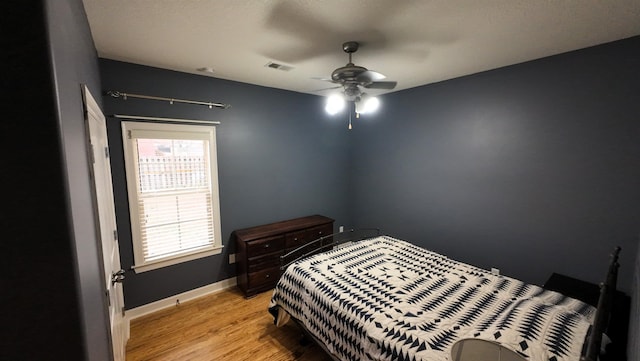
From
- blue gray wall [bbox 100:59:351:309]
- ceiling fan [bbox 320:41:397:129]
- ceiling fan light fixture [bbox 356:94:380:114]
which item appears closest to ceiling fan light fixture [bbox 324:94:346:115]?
ceiling fan [bbox 320:41:397:129]

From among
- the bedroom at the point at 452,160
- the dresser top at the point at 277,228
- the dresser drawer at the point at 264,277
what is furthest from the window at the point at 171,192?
the dresser drawer at the point at 264,277

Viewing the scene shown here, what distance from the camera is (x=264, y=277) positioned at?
128 inches

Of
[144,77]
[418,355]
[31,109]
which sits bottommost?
[418,355]

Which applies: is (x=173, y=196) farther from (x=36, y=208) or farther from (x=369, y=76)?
(x=369, y=76)

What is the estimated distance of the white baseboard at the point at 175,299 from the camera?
8.95 ft

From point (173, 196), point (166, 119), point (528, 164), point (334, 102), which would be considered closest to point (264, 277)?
point (173, 196)

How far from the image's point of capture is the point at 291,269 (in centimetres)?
248

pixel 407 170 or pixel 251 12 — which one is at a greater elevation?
pixel 251 12

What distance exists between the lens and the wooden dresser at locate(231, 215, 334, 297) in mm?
3129

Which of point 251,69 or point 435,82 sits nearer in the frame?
point 251,69

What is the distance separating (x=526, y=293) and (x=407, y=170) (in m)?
2.17

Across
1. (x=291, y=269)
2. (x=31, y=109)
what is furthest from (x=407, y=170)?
(x=31, y=109)

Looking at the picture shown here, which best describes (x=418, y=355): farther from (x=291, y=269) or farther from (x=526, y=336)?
(x=291, y=269)

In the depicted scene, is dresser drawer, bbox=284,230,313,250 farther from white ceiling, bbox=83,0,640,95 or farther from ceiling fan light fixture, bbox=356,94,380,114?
white ceiling, bbox=83,0,640,95
